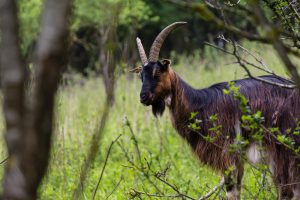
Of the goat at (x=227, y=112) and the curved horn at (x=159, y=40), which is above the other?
the curved horn at (x=159, y=40)

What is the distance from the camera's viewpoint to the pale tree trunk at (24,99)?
5.52ft

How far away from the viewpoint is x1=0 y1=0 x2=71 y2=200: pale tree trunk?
1.68 m

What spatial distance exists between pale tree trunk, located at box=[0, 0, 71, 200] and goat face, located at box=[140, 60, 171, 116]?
5.34 metres

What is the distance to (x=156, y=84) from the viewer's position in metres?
7.22

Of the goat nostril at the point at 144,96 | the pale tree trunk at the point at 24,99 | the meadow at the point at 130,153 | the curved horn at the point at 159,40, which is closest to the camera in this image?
the pale tree trunk at the point at 24,99

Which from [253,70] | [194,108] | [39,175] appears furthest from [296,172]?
[253,70]

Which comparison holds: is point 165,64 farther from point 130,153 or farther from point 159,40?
point 130,153

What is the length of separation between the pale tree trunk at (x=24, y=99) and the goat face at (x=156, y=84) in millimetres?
5338

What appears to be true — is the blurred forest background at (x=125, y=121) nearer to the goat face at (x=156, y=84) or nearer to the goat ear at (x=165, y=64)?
the goat face at (x=156, y=84)

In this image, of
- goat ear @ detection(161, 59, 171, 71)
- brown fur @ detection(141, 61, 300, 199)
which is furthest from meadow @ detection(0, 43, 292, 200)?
goat ear @ detection(161, 59, 171, 71)

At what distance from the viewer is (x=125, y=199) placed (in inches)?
263

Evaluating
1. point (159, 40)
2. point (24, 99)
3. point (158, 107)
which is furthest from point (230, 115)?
point (24, 99)

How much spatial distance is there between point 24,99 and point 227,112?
5.39 meters

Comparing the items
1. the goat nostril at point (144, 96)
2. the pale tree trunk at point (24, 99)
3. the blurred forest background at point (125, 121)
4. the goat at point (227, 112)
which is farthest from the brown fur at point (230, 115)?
the pale tree trunk at point (24, 99)
